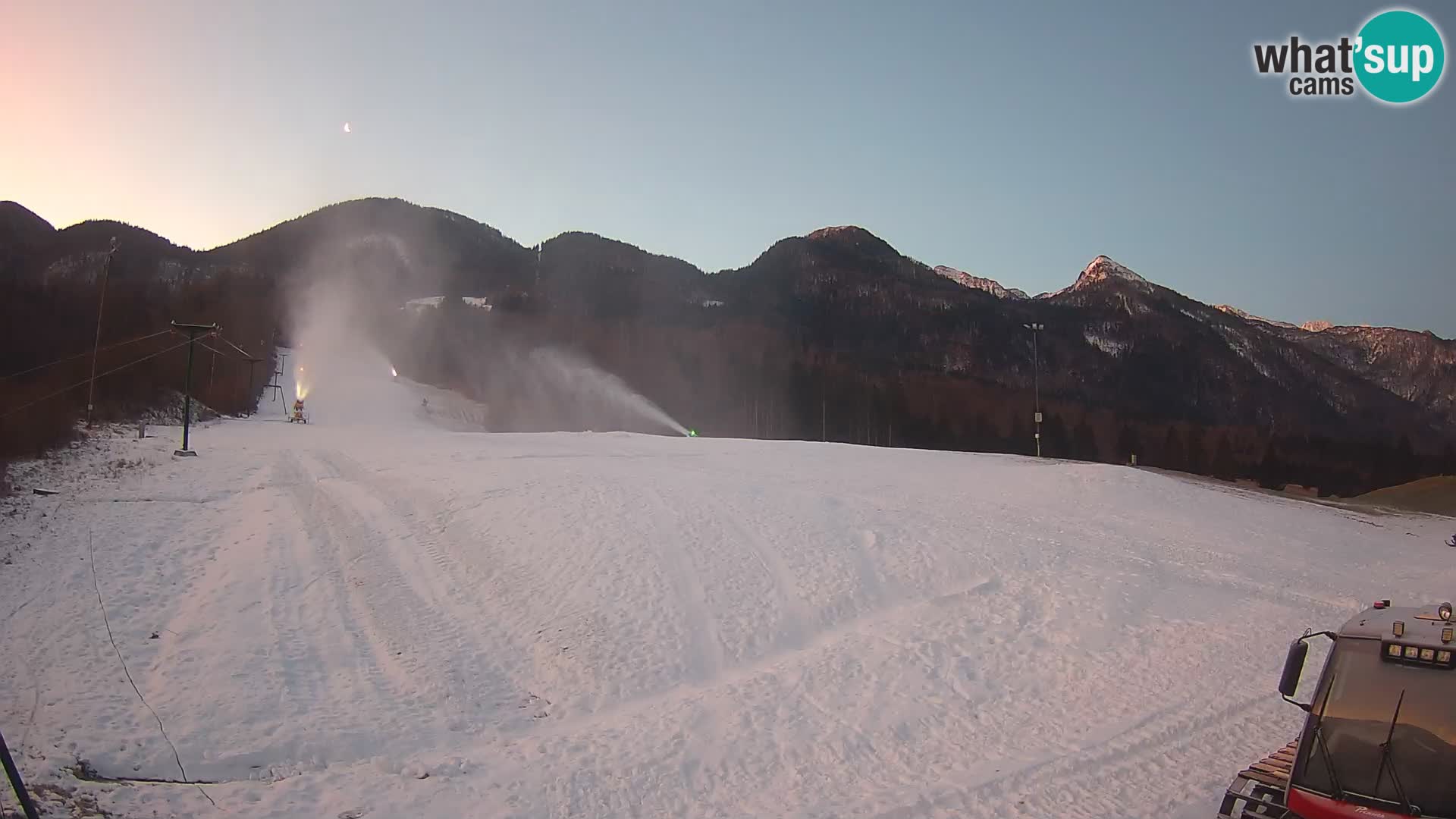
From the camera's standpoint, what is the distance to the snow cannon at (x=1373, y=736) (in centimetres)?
505

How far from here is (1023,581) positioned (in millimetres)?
14477

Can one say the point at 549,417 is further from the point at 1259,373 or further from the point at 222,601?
the point at 1259,373

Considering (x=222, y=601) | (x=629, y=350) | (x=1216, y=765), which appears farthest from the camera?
(x=629, y=350)

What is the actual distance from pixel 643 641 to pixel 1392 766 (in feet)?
28.0

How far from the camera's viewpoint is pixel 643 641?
1147cm

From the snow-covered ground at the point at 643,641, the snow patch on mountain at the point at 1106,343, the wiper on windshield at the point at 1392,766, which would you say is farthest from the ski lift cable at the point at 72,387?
the snow patch on mountain at the point at 1106,343

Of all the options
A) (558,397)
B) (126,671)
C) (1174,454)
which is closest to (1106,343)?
(1174,454)

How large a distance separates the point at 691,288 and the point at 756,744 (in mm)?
180294

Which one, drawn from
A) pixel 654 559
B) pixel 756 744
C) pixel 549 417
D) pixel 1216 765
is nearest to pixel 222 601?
pixel 654 559

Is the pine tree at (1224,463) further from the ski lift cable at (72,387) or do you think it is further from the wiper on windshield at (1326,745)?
the ski lift cable at (72,387)

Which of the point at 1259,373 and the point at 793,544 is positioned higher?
the point at 1259,373

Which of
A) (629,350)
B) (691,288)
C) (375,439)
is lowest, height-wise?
(375,439)

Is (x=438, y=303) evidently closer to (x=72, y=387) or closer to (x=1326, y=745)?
(x=72, y=387)

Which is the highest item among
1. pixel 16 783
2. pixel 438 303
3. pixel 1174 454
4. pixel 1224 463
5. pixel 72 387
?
pixel 438 303
